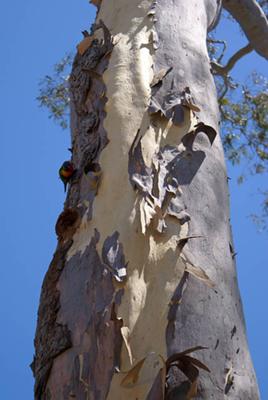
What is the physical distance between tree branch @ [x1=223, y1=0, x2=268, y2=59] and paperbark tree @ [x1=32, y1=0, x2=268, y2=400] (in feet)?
6.24

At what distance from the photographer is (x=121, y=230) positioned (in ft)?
3.71

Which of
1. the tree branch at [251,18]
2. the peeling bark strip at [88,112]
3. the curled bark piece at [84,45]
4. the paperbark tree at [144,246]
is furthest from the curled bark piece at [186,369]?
the tree branch at [251,18]

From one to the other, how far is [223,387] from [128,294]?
186 mm

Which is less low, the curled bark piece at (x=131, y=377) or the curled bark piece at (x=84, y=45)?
the curled bark piece at (x=84, y=45)

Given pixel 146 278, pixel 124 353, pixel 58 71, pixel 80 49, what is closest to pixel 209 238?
pixel 146 278

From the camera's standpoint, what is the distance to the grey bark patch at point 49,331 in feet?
3.50

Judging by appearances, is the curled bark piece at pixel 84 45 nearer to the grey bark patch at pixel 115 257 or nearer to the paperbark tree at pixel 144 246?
the paperbark tree at pixel 144 246

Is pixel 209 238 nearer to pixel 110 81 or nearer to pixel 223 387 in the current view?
pixel 223 387

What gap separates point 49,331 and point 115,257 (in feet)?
0.48

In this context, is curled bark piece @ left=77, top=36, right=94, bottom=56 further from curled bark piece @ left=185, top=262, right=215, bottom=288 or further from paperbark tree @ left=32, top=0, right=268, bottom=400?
curled bark piece @ left=185, top=262, right=215, bottom=288

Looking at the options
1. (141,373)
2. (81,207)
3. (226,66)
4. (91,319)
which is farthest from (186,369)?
(226,66)

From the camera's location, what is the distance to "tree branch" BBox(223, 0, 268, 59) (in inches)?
131

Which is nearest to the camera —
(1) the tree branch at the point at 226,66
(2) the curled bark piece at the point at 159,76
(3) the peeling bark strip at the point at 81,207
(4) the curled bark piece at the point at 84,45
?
(3) the peeling bark strip at the point at 81,207

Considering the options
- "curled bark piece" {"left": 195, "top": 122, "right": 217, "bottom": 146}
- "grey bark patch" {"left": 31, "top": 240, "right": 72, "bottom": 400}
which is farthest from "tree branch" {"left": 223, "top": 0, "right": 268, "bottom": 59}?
"grey bark patch" {"left": 31, "top": 240, "right": 72, "bottom": 400}
